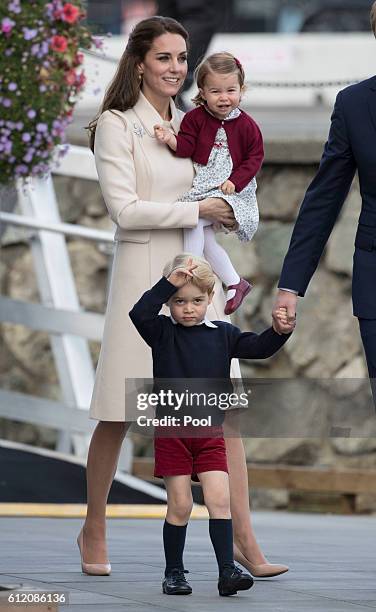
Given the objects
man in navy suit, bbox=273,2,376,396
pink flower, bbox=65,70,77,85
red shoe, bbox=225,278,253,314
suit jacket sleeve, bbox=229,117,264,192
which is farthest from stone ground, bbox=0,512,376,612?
pink flower, bbox=65,70,77,85

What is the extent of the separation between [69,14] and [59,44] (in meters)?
0.14

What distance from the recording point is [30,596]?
383 centimetres

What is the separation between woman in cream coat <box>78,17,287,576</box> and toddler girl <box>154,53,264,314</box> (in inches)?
1.6

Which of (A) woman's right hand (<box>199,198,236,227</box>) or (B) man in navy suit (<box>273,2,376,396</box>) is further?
(A) woman's right hand (<box>199,198,236,227</box>)

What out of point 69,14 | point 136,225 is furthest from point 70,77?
point 136,225

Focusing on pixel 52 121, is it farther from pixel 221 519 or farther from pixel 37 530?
pixel 221 519

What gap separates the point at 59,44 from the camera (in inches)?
296

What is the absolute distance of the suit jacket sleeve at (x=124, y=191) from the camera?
16.2ft

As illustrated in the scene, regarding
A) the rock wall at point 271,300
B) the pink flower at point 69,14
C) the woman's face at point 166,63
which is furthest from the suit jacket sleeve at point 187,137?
the rock wall at point 271,300

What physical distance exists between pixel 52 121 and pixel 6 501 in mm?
1638

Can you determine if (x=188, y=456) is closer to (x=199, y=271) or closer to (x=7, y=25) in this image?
(x=199, y=271)

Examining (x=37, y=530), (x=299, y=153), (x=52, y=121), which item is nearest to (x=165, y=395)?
(x=37, y=530)

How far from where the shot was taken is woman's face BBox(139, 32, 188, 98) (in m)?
5.05

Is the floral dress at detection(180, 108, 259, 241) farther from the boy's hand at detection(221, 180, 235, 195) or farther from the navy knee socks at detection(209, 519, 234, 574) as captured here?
the navy knee socks at detection(209, 519, 234, 574)
